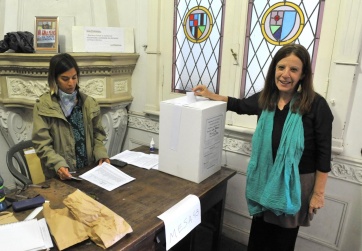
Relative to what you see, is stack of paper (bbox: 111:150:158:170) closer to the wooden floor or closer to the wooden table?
the wooden table

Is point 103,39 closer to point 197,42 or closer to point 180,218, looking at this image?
point 197,42

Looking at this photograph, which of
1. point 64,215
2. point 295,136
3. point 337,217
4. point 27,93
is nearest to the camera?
point 64,215

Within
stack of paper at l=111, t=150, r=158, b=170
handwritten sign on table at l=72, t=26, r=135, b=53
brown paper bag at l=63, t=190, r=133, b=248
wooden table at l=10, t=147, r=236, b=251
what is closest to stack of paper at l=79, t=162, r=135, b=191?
wooden table at l=10, t=147, r=236, b=251

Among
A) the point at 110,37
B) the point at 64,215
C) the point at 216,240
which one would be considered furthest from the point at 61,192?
the point at 110,37

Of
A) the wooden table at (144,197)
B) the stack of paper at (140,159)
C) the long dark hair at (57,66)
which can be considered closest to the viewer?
the wooden table at (144,197)

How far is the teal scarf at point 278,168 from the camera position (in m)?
1.25

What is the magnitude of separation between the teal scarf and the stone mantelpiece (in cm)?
136

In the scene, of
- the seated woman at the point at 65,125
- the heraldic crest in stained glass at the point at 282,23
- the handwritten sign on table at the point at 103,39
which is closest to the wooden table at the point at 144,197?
the seated woman at the point at 65,125

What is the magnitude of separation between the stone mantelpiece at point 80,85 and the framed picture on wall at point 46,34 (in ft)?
0.49

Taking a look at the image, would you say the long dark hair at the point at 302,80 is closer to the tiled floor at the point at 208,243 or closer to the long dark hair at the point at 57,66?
the long dark hair at the point at 57,66

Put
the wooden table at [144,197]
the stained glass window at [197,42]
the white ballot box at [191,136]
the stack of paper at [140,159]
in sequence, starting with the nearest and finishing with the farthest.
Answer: the wooden table at [144,197], the white ballot box at [191,136], the stack of paper at [140,159], the stained glass window at [197,42]

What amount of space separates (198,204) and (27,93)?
1.71 m

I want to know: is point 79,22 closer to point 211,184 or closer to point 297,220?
point 211,184

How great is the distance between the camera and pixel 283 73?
4.10 ft
